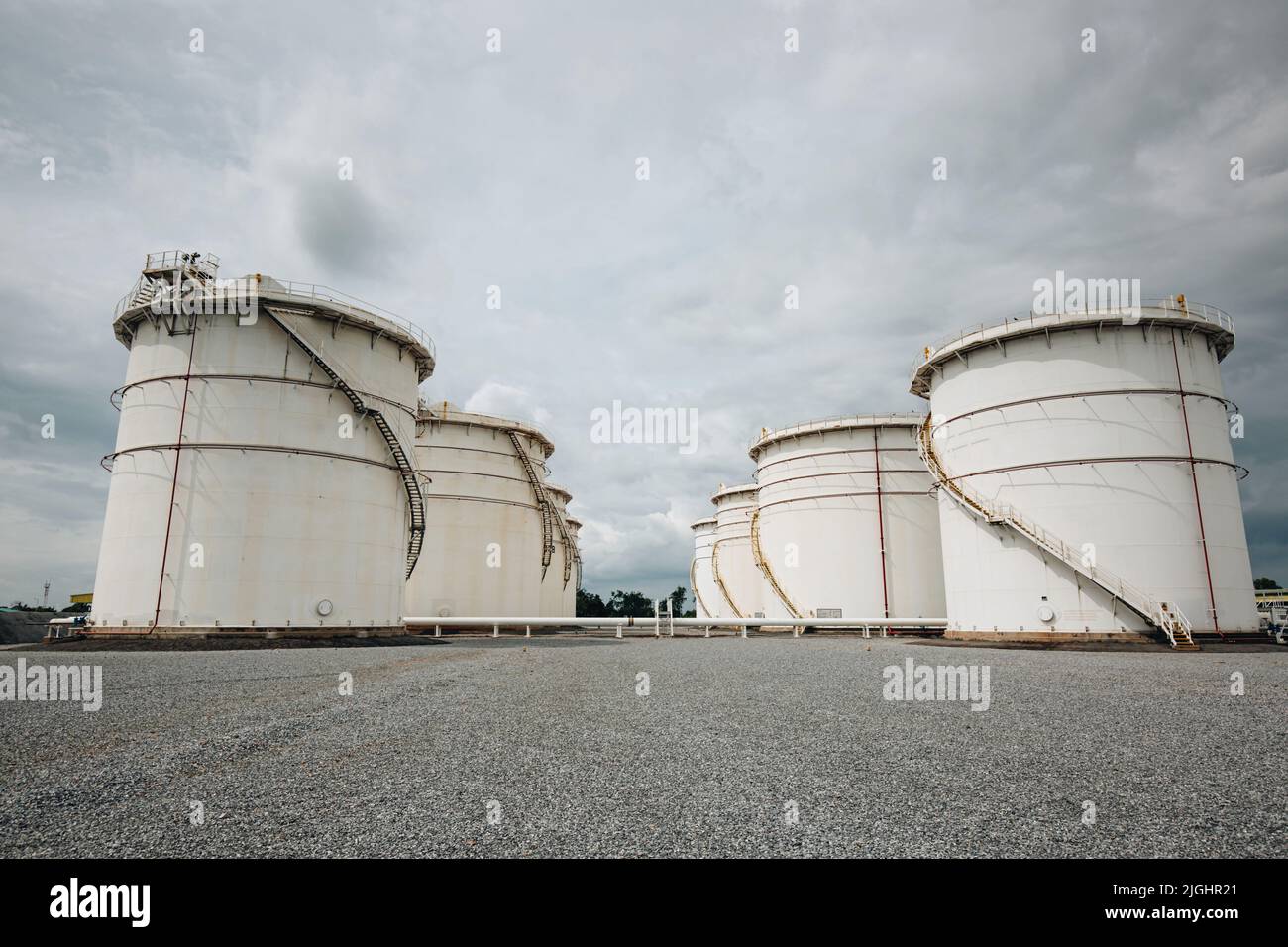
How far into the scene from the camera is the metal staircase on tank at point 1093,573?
20.4 m

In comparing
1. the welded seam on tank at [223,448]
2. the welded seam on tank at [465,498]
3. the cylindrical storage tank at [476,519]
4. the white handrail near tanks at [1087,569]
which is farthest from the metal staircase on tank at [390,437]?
the white handrail near tanks at [1087,569]

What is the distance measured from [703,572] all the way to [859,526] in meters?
29.3

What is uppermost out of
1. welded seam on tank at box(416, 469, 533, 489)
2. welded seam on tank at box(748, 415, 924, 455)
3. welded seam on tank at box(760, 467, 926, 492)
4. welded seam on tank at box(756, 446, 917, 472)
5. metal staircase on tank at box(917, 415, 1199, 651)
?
welded seam on tank at box(748, 415, 924, 455)

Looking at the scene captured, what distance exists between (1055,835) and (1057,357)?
906 inches

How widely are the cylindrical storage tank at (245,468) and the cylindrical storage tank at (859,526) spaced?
19.8 m

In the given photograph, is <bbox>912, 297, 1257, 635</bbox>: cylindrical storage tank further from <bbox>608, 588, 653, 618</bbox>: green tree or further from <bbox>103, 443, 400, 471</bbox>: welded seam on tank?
<bbox>608, 588, 653, 618</bbox>: green tree

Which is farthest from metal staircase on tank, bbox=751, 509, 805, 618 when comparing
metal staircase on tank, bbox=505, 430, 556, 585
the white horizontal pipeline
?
metal staircase on tank, bbox=505, 430, 556, 585

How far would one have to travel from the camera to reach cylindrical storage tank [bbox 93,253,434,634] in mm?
21016

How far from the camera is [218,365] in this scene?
73.5 ft

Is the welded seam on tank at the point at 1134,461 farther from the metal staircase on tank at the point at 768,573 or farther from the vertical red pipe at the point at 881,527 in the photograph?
the metal staircase on tank at the point at 768,573

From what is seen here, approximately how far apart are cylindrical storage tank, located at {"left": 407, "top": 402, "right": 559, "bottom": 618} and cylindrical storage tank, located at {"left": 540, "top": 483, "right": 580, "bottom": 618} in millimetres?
2416
